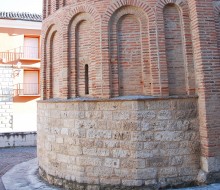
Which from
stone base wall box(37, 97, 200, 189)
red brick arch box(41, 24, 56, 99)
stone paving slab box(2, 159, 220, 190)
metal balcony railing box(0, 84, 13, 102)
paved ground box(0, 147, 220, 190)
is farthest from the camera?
metal balcony railing box(0, 84, 13, 102)

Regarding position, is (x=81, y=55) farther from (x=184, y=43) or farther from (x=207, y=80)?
(x=207, y=80)

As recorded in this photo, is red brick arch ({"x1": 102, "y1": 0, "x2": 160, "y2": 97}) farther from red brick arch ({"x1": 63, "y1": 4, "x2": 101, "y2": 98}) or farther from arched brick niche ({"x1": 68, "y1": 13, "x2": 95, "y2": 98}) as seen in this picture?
arched brick niche ({"x1": 68, "y1": 13, "x2": 95, "y2": 98})

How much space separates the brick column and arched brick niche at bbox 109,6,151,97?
49.7 inches

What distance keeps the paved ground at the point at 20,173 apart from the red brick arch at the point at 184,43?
2529 millimetres

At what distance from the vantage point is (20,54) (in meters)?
16.9

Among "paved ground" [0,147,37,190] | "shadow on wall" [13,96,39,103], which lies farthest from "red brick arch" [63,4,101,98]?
"shadow on wall" [13,96,39,103]

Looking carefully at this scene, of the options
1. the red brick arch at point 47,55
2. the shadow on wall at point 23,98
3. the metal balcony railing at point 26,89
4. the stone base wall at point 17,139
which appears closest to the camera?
the red brick arch at point 47,55

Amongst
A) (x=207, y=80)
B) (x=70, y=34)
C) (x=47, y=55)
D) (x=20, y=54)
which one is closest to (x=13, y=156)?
(x=47, y=55)

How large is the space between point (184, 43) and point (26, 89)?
43.6ft

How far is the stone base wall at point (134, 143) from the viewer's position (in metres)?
A: 5.81

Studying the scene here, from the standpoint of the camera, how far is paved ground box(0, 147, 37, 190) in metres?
9.45

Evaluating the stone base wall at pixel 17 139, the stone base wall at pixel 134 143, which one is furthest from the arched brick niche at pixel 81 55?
the stone base wall at pixel 17 139

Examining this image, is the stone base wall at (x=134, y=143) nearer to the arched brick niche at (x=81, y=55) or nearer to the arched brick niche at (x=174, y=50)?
the arched brick niche at (x=174, y=50)

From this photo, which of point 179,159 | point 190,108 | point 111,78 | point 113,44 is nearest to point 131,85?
point 111,78
